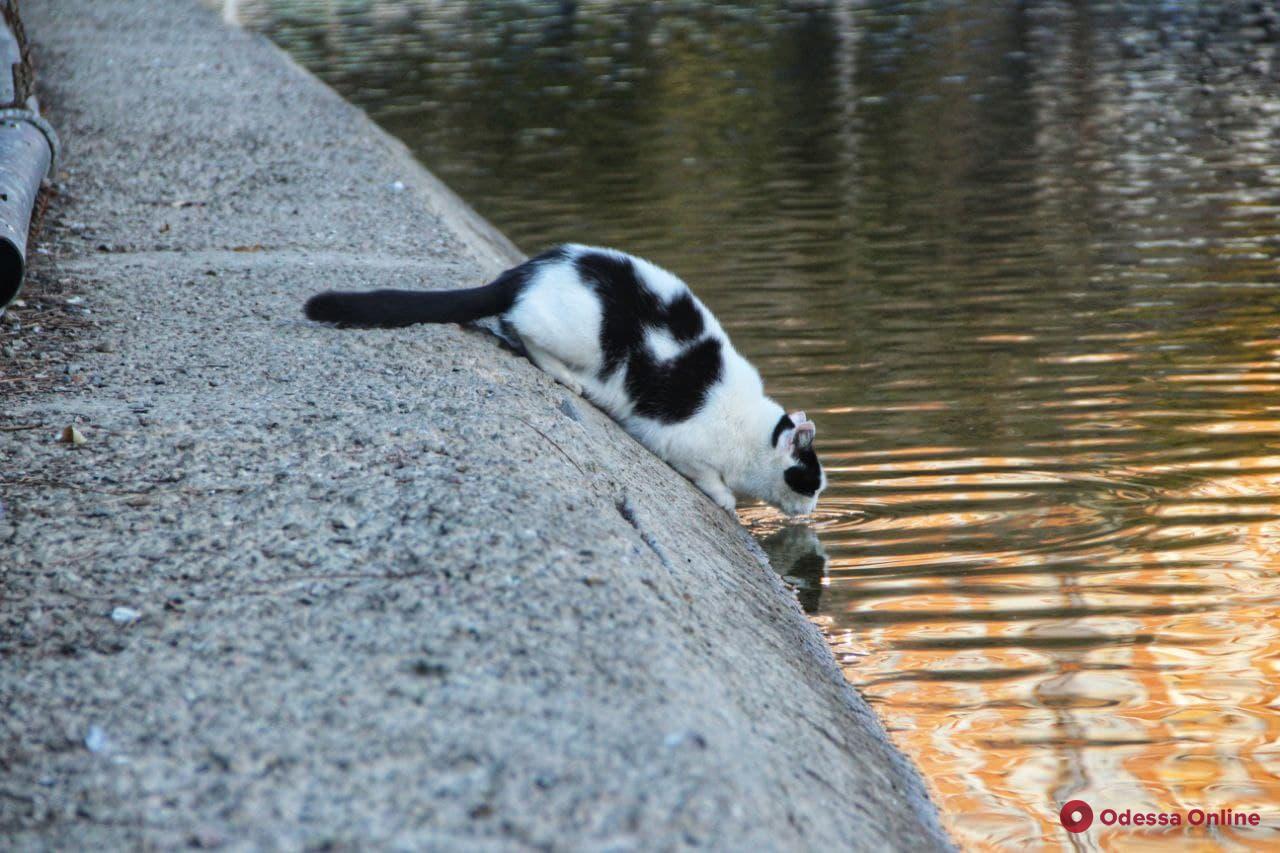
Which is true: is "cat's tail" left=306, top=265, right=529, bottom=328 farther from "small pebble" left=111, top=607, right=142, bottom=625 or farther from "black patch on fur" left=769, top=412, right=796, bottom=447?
"small pebble" left=111, top=607, right=142, bottom=625

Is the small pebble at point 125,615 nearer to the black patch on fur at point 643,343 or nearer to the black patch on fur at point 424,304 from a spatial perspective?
the black patch on fur at point 424,304

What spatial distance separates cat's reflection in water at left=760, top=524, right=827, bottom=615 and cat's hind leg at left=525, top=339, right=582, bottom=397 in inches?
39.7

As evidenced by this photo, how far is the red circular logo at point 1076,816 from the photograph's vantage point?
3.79 meters

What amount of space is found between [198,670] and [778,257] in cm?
769

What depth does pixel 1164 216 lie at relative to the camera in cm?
1080

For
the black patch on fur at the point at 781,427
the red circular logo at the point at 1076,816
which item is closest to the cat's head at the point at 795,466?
the black patch on fur at the point at 781,427

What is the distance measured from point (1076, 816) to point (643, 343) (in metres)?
2.60

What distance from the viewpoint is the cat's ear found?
587 cm

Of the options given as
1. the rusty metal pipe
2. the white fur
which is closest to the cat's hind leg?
the white fur

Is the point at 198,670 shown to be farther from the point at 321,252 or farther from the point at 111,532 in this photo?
the point at 321,252

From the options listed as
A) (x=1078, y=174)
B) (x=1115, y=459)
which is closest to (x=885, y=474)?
(x=1115, y=459)

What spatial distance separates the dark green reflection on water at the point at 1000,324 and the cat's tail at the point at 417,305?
150 centimetres

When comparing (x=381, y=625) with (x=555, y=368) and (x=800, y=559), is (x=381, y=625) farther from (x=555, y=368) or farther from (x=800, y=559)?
(x=800, y=559)

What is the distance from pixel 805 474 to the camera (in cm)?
599
